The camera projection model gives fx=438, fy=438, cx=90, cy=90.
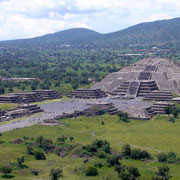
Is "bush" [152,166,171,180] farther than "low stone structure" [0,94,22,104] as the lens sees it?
No

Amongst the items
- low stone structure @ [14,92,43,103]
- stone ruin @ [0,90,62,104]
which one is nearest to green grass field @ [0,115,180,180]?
stone ruin @ [0,90,62,104]

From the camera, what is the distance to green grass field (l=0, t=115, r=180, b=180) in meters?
78.9

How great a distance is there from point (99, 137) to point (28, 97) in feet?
229

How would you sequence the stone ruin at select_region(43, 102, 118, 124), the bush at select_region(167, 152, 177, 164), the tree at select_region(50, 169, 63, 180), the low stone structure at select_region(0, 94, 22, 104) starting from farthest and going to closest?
the low stone structure at select_region(0, 94, 22, 104)
the stone ruin at select_region(43, 102, 118, 124)
the bush at select_region(167, 152, 177, 164)
the tree at select_region(50, 169, 63, 180)

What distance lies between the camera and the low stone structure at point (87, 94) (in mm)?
180375

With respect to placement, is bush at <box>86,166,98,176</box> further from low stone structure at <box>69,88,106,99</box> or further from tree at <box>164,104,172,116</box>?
low stone structure at <box>69,88,106,99</box>

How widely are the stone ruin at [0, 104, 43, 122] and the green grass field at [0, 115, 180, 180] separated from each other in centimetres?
1837

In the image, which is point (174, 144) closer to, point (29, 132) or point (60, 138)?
point (60, 138)

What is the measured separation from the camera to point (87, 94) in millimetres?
182000

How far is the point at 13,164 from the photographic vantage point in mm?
82688

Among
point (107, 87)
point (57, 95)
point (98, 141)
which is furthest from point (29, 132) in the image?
point (107, 87)

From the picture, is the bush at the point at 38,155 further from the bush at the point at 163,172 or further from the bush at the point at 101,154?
the bush at the point at 163,172

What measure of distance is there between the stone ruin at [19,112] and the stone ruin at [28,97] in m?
16.8

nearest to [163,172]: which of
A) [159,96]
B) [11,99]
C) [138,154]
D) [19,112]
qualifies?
[138,154]
